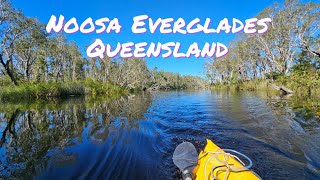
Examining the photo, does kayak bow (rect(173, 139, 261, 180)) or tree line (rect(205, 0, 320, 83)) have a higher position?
tree line (rect(205, 0, 320, 83))

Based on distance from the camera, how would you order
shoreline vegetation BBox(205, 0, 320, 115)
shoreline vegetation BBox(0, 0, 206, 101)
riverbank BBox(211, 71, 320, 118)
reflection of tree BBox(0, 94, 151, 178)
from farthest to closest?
shoreline vegetation BBox(0, 0, 206, 101)
shoreline vegetation BBox(205, 0, 320, 115)
riverbank BBox(211, 71, 320, 118)
reflection of tree BBox(0, 94, 151, 178)

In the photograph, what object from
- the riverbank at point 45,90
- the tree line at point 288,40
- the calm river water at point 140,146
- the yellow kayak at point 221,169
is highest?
the tree line at point 288,40

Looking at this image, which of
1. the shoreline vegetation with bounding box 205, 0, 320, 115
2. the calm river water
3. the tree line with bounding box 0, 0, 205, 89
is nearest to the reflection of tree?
the calm river water

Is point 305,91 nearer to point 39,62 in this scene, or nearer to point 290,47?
point 290,47

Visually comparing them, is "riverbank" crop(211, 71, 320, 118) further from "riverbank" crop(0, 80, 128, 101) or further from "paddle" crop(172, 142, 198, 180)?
"riverbank" crop(0, 80, 128, 101)

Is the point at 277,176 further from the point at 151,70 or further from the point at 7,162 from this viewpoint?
the point at 151,70

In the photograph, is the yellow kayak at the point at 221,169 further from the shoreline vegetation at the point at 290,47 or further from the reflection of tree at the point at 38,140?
the shoreline vegetation at the point at 290,47

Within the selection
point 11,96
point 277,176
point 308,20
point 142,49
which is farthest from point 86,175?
point 308,20

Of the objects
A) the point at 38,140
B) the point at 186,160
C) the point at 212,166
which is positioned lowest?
the point at 38,140

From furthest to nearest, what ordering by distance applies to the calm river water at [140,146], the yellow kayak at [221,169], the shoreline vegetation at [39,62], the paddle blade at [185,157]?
the shoreline vegetation at [39,62] < the calm river water at [140,146] < the paddle blade at [185,157] < the yellow kayak at [221,169]

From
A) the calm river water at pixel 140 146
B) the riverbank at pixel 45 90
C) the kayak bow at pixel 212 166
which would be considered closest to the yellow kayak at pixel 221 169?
the kayak bow at pixel 212 166

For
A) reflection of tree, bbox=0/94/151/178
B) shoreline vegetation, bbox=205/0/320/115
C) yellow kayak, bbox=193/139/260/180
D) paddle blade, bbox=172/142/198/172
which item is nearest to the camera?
yellow kayak, bbox=193/139/260/180

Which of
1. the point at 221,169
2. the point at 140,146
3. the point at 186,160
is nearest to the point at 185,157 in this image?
the point at 186,160

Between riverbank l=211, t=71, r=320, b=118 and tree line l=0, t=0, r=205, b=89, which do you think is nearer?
riverbank l=211, t=71, r=320, b=118
